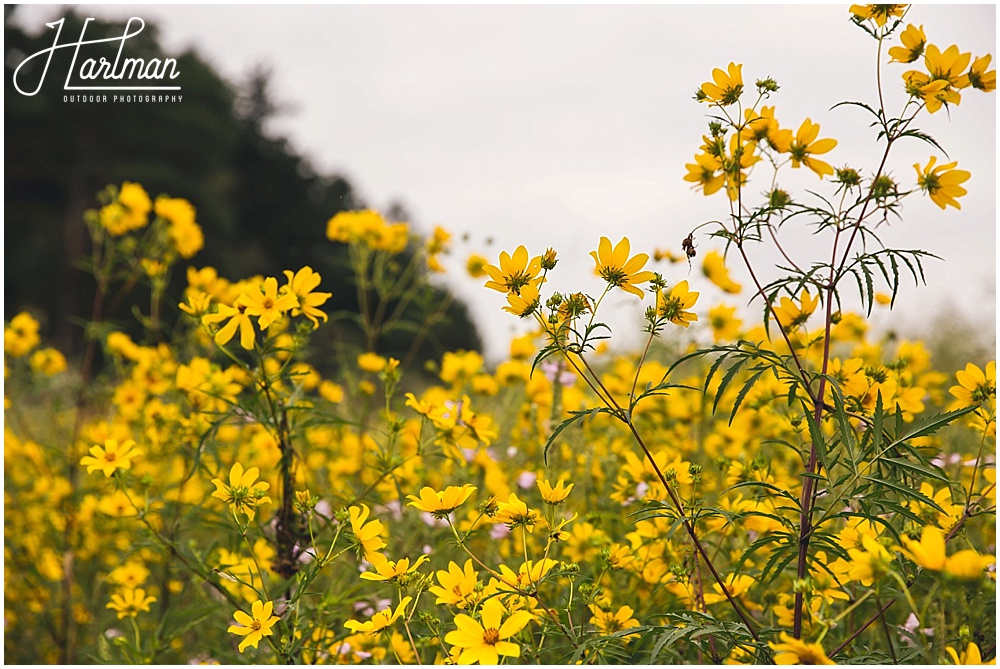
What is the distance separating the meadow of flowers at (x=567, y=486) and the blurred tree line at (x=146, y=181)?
6929 millimetres

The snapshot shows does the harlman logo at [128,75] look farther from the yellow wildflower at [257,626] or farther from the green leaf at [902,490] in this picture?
the green leaf at [902,490]

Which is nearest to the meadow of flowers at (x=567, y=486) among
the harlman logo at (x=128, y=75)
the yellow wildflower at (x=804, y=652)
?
the yellow wildflower at (x=804, y=652)

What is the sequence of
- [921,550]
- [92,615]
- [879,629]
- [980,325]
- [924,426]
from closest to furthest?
[921,550], [924,426], [879,629], [92,615], [980,325]

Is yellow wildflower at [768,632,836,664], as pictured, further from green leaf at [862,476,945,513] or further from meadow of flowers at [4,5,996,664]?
green leaf at [862,476,945,513]

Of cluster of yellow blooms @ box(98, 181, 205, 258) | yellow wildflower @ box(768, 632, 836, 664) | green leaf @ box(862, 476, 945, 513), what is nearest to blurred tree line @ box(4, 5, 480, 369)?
cluster of yellow blooms @ box(98, 181, 205, 258)

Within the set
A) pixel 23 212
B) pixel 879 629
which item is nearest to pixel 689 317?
pixel 879 629

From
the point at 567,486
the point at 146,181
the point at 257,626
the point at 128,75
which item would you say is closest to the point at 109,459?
the point at 257,626

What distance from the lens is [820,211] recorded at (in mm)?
945

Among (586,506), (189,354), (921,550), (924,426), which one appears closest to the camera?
(921,550)

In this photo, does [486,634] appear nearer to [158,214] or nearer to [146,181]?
[158,214]

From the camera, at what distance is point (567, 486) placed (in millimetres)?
1170

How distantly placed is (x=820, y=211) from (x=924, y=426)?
0.28 m

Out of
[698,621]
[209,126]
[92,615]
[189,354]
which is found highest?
[209,126]

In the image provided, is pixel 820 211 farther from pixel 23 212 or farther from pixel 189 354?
pixel 23 212
